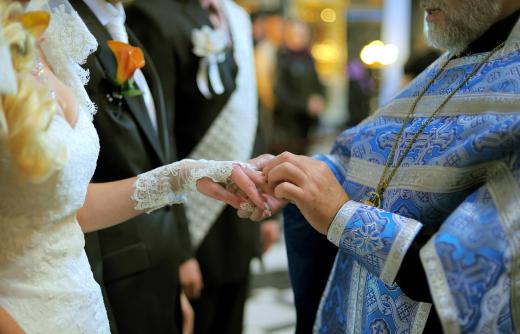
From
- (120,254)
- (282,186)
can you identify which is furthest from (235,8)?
(282,186)

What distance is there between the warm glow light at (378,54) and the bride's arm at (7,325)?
9.95 meters

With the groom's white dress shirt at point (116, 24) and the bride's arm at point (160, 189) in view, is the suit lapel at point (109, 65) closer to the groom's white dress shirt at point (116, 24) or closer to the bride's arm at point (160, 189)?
the groom's white dress shirt at point (116, 24)

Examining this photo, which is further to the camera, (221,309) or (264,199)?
(221,309)

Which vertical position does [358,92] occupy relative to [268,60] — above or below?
below

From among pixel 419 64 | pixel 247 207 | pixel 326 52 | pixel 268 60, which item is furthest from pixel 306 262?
pixel 326 52

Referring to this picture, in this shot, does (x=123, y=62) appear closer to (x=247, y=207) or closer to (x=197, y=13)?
(x=247, y=207)

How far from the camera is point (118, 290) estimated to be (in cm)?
208

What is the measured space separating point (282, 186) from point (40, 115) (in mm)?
599

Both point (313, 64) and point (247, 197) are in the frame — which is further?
point (313, 64)

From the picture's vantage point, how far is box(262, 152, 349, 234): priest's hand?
1586 mm

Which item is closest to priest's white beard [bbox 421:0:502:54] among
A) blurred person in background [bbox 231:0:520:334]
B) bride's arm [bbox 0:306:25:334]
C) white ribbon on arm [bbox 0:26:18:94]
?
blurred person in background [bbox 231:0:520:334]

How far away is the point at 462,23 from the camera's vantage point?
168cm

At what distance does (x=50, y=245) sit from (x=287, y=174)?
55cm

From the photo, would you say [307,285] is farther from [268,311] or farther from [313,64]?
[313,64]
